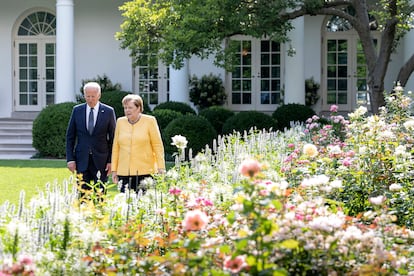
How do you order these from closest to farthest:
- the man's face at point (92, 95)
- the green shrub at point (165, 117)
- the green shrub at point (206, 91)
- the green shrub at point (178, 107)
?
the man's face at point (92, 95), the green shrub at point (165, 117), the green shrub at point (178, 107), the green shrub at point (206, 91)

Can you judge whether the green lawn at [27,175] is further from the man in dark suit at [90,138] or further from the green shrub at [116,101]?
the green shrub at [116,101]

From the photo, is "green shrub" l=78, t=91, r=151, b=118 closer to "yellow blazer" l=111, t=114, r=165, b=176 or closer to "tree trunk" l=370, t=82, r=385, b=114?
"tree trunk" l=370, t=82, r=385, b=114

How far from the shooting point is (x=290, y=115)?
18.1 meters

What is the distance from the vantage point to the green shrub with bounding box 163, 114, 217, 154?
15.7 m

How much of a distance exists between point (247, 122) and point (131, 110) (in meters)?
9.50

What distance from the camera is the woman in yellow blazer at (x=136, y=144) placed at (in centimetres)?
754

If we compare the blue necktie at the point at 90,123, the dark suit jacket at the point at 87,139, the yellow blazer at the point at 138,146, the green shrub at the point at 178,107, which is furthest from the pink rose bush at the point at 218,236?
the green shrub at the point at 178,107

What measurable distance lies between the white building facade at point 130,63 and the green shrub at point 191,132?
16.2 ft

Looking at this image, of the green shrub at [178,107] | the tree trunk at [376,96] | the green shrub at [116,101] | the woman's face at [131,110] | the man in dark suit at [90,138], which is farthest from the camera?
the green shrub at [178,107]

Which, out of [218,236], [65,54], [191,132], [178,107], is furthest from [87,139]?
[65,54]

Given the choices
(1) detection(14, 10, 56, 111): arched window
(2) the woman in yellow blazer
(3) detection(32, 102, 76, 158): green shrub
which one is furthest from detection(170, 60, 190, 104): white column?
(2) the woman in yellow blazer

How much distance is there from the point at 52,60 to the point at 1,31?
1713mm

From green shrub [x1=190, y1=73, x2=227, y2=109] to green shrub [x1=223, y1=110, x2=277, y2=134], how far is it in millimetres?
3584

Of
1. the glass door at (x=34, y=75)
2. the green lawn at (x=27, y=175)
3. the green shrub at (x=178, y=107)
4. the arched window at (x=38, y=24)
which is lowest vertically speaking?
the green lawn at (x=27, y=175)
